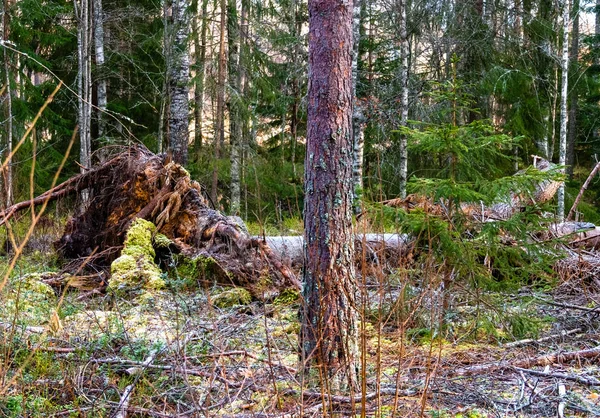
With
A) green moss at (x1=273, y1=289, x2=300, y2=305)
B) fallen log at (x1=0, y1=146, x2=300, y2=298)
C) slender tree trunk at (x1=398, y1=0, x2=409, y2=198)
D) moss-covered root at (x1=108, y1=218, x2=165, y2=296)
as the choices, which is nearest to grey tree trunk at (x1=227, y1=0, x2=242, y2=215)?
slender tree trunk at (x1=398, y1=0, x2=409, y2=198)

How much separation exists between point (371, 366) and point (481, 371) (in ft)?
2.59

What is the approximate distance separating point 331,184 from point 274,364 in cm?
138

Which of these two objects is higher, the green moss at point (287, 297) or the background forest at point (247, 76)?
the background forest at point (247, 76)

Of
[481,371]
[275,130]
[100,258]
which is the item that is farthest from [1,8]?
[481,371]

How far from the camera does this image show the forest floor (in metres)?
2.90

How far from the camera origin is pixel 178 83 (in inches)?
453

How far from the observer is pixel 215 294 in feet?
19.2

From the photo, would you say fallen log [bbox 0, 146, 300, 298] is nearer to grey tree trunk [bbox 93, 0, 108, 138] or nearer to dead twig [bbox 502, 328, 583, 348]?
dead twig [bbox 502, 328, 583, 348]

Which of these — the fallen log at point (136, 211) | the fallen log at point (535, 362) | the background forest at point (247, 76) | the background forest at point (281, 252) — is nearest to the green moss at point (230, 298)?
the background forest at point (281, 252)

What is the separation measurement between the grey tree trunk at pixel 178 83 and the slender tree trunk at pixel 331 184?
8667mm

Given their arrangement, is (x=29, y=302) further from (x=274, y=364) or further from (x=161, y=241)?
(x=274, y=364)

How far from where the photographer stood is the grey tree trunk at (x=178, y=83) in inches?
450

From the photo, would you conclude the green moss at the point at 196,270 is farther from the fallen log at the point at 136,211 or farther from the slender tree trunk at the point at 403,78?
the slender tree trunk at the point at 403,78

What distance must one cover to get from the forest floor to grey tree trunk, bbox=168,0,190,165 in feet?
21.8
